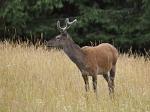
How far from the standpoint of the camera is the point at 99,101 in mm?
7422

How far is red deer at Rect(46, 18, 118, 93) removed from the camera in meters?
9.01

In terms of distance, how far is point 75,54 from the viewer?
905 cm

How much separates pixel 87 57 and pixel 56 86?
2.53 ft

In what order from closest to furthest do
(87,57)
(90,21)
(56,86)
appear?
(56,86), (87,57), (90,21)

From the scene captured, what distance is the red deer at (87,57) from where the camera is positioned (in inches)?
355

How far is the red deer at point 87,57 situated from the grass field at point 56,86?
12.3 inches

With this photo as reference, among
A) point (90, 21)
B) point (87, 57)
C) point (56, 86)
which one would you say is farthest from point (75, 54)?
point (90, 21)

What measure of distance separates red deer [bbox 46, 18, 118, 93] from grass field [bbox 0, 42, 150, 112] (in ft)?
1.03

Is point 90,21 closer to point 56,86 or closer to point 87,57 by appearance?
point 87,57

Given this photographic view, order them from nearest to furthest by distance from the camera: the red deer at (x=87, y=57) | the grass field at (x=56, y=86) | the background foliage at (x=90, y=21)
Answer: the grass field at (x=56, y=86)
the red deer at (x=87, y=57)
the background foliage at (x=90, y=21)

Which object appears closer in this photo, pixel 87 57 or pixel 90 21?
pixel 87 57

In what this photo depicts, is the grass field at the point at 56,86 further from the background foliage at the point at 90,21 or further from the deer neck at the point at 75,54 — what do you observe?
the background foliage at the point at 90,21

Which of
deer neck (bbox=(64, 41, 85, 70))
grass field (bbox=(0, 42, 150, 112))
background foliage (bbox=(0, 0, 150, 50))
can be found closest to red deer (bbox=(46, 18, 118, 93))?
deer neck (bbox=(64, 41, 85, 70))

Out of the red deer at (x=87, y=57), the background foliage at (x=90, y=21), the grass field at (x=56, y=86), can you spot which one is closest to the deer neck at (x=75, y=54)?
the red deer at (x=87, y=57)
